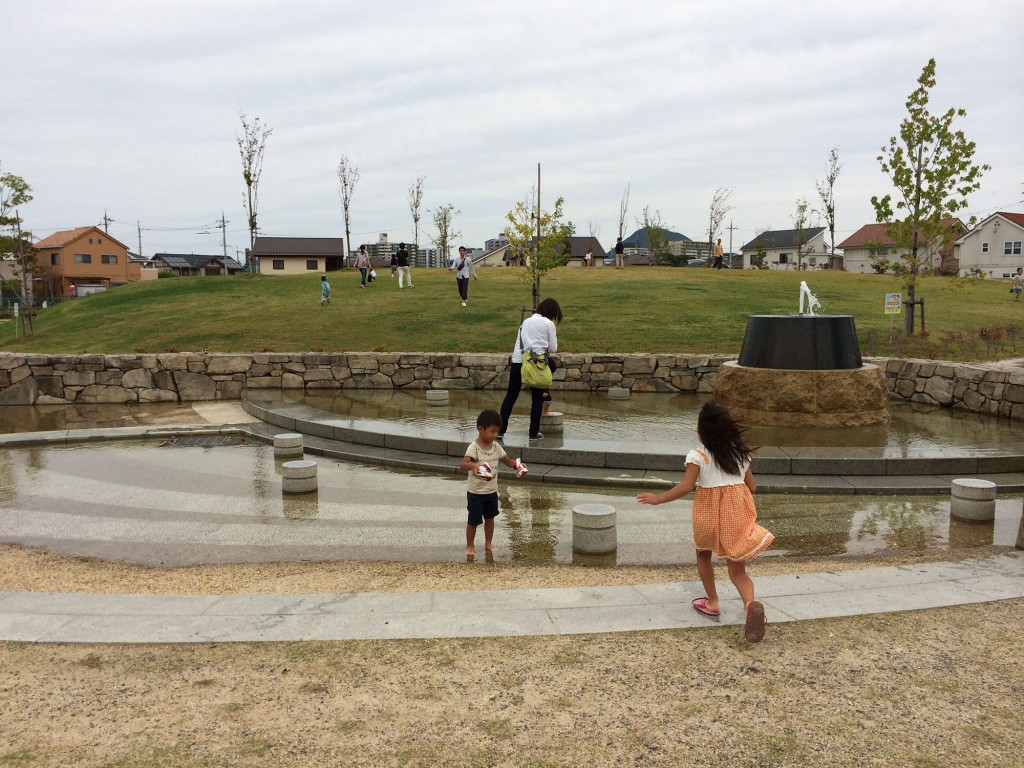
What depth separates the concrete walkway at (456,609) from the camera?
4309 millimetres

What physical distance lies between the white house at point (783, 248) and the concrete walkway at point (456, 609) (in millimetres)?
78842

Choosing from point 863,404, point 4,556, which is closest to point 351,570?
point 4,556

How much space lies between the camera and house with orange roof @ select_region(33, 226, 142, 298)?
65.1 metres

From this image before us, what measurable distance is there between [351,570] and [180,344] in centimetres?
1459

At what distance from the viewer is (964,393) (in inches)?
513

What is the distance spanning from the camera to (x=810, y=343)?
37.5ft

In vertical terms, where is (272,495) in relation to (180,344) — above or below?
below

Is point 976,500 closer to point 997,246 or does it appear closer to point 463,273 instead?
point 463,273

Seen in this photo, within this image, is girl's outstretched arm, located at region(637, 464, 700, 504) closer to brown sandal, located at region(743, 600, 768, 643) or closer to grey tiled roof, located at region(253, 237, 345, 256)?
brown sandal, located at region(743, 600, 768, 643)

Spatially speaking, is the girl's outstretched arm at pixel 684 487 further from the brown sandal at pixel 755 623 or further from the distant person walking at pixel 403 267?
the distant person walking at pixel 403 267

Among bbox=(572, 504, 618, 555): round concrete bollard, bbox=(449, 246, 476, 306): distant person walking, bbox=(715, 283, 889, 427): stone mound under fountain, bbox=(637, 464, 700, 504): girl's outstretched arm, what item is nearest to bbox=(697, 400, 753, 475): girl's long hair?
bbox=(637, 464, 700, 504): girl's outstretched arm

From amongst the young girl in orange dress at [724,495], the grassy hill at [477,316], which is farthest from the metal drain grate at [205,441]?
the young girl in orange dress at [724,495]

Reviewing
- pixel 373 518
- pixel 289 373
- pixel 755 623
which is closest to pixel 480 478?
pixel 373 518

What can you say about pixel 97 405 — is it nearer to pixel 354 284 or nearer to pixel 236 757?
pixel 236 757
